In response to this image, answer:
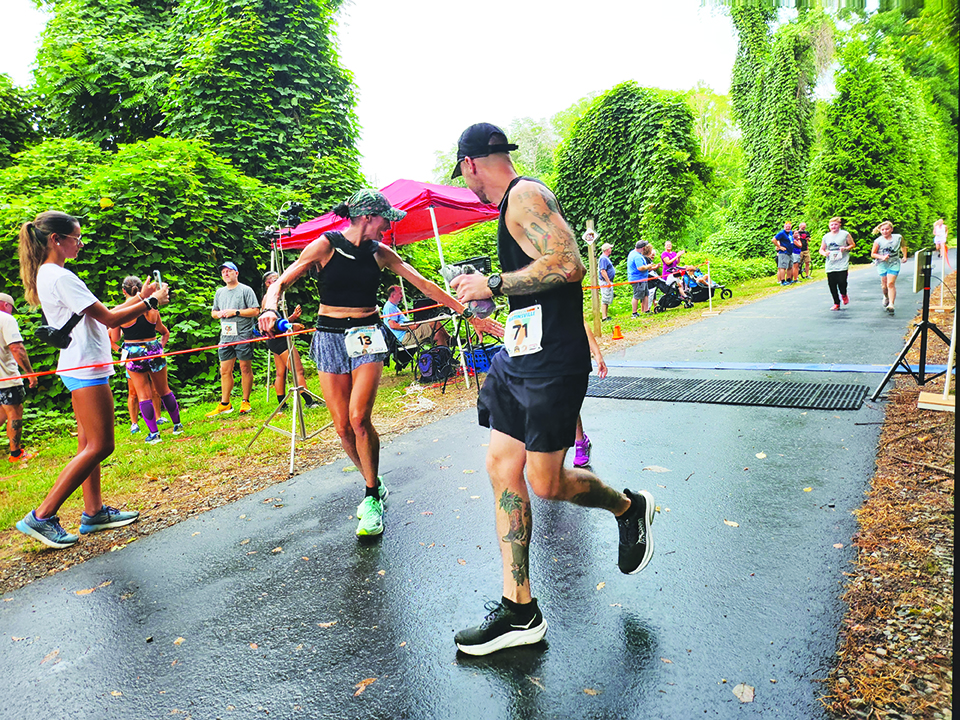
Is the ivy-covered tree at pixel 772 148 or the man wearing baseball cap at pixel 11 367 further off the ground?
the ivy-covered tree at pixel 772 148

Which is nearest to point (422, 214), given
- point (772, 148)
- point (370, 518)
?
point (370, 518)

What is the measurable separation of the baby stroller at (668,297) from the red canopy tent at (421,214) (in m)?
7.33

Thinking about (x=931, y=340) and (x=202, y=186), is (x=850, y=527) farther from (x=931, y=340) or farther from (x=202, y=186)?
(x=202, y=186)

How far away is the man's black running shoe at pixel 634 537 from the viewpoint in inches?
114

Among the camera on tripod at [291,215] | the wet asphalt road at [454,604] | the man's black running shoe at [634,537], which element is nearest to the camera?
the wet asphalt road at [454,604]

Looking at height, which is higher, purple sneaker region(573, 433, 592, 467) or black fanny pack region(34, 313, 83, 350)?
black fanny pack region(34, 313, 83, 350)

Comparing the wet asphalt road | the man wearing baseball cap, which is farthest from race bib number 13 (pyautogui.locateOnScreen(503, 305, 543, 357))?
the man wearing baseball cap

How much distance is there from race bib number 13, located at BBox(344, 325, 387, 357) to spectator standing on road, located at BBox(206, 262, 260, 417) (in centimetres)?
530

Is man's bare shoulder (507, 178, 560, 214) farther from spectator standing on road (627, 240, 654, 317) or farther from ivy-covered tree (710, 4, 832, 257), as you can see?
ivy-covered tree (710, 4, 832, 257)

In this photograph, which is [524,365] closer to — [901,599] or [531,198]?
[531,198]

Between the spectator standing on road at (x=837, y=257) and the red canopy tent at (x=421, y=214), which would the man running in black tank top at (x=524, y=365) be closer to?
the red canopy tent at (x=421, y=214)

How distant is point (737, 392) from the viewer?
21.7 feet

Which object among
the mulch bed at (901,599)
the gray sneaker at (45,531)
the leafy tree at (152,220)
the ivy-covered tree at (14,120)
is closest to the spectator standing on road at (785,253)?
the leafy tree at (152,220)

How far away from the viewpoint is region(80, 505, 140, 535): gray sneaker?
14.0 feet
